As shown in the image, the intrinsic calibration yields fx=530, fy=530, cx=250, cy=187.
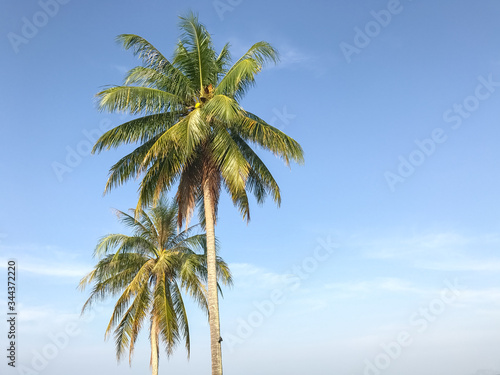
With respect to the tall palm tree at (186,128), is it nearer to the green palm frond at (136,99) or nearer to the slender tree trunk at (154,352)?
the green palm frond at (136,99)

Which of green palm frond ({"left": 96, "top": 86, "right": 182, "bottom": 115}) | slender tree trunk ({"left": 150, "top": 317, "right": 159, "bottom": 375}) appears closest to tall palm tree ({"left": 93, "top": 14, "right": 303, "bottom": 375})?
green palm frond ({"left": 96, "top": 86, "right": 182, "bottom": 115})

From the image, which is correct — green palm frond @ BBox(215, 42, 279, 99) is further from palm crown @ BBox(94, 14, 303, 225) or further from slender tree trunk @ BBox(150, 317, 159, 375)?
slender tree trunk @ BBox(150, 317, 159, 375)

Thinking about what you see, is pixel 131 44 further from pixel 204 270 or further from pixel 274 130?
pixel 204 270

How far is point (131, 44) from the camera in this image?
18.7m

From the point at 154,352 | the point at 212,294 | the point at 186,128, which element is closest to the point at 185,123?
the point at 186,128

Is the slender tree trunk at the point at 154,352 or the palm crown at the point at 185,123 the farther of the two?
the slender tree trunk at the point at 154,352

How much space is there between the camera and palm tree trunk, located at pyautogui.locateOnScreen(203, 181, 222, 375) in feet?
52.9

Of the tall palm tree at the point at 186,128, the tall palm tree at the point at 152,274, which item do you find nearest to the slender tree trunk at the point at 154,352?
the tall palm tree at the point at 152,274

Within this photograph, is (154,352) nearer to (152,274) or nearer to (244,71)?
(152,274)

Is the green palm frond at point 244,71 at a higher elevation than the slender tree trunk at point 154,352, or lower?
higher

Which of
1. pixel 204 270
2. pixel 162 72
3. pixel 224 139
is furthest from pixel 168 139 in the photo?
pixel 204 270

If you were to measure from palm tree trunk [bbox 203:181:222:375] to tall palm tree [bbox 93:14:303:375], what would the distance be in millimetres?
36

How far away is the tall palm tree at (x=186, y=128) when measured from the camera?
17.7 metres

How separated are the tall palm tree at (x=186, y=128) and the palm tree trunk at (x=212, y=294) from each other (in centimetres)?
4
